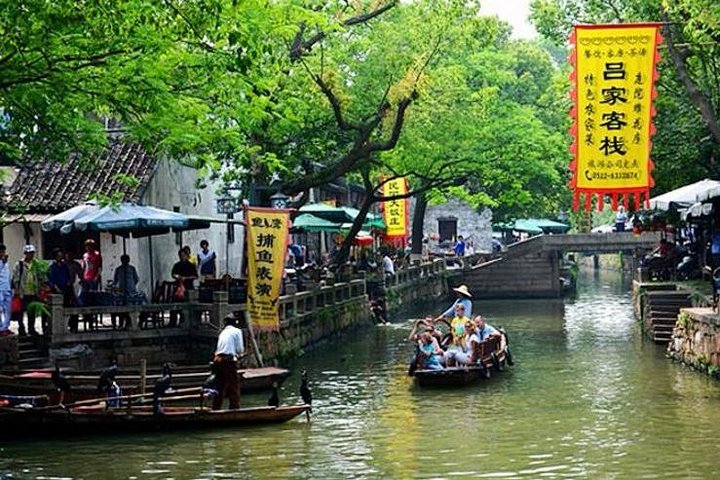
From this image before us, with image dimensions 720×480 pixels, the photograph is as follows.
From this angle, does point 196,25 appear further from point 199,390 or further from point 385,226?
point 385,226

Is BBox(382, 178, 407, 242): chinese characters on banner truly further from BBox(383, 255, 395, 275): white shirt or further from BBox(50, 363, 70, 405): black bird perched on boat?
BBox(50, 363, 70, 405): black bird perched on boat

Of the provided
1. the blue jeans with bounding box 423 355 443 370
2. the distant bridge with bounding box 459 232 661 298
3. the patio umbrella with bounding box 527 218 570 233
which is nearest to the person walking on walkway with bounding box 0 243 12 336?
the blue jeans with bounding box 423 355 443 370

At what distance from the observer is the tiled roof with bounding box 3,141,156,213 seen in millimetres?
29891

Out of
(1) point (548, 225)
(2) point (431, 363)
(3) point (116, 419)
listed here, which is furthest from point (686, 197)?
(1) point (548, 225)

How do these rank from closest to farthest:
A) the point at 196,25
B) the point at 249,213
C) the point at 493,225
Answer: the point at 196,25 → the point at 249,213 → the point at 493,225

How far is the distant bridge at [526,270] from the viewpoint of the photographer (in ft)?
187

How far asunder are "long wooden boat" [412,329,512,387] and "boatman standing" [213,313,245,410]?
5.44 m

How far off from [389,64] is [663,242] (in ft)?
40.7

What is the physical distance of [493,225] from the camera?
66.7 metres

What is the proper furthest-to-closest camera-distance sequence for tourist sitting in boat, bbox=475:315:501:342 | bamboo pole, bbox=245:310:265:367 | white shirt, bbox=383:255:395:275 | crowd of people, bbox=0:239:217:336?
white shirt, bbox=383:255:395:275
tourist sitting in boat, bbox=475:315:501:342
bamboo pole, bbox=245:310:265:367
crowd of people, bbox=0:239:217:336

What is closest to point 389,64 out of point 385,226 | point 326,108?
point 326,108

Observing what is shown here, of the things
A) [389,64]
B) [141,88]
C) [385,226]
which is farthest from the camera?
[385,226]

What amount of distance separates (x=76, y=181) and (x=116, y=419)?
13.2 m

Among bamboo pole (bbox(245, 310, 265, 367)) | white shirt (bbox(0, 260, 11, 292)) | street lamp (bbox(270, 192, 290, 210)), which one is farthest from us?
street lamp (bbox(270, 192, 290, 210))
